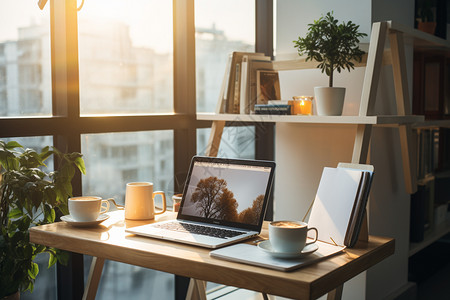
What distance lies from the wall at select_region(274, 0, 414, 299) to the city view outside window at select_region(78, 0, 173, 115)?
61 cm

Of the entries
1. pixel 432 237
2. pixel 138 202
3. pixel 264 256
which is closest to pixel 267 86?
pixel 138 202

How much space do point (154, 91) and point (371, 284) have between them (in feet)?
4.57

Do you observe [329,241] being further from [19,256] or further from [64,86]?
[64,86]

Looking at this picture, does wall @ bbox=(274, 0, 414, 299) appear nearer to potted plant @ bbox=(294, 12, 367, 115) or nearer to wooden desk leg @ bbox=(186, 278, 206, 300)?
potted plant @ bbox=(294, 12, 367, 115)

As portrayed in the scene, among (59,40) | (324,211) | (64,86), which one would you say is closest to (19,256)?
(64,86)

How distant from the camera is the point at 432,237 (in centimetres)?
295

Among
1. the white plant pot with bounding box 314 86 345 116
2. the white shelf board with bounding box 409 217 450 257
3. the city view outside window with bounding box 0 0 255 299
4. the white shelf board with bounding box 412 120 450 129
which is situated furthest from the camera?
the white shelf board with bounding box 409 217 450 257

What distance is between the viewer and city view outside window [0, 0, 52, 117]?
1.88 meters

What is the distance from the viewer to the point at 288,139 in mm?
2643

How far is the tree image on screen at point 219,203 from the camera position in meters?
1.68

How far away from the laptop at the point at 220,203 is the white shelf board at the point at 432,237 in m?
1.45

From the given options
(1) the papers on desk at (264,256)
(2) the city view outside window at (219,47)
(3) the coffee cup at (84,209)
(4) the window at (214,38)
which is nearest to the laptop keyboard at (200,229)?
(1) the papers on desk at (264,256)

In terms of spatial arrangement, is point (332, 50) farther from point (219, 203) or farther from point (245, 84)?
point (219, 203)

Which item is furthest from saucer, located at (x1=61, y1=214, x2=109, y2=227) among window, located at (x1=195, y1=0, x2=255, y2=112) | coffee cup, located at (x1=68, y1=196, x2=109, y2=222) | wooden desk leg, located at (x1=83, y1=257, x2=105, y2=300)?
window, located at (x1=195, y1=0, x2=255, y2=112)
